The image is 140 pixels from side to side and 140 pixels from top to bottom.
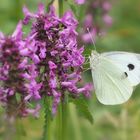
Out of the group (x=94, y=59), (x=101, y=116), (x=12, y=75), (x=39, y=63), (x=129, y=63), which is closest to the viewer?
(x=12, y=75)

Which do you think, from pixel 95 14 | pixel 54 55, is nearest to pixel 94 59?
pixel 54 55

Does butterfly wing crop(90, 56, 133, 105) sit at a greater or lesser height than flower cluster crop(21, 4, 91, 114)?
greater

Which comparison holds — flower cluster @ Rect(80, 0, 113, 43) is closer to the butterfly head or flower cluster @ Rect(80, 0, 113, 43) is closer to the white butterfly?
the white butterfly

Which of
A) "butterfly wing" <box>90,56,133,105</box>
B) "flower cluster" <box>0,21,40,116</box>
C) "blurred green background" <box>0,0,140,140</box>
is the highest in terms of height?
"blurred green background" <box>0,0,140,140</box>

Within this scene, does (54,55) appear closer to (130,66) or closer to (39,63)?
(39,63)

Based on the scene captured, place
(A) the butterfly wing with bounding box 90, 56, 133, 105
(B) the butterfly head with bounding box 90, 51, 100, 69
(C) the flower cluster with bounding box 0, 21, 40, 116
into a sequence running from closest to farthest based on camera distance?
(C) the flower cluster with bounding box 0, 21, 40, 116 → (B) the butterfly head with bounding box 90, 51, 100, 69 → (A) the butterfly wing with bounding box 90, 56, 133, 105

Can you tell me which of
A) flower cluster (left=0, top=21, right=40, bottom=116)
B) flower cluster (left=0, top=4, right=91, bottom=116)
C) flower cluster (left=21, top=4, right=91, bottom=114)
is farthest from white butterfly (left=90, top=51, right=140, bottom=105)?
flower cluster (left=0, top=21, right=40, bottom=116)
